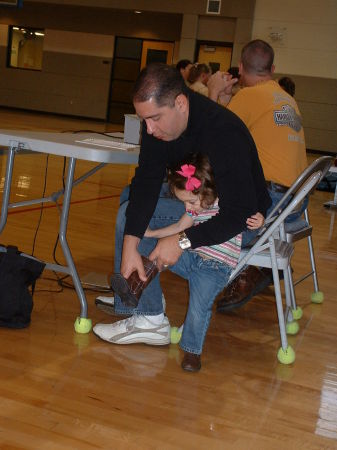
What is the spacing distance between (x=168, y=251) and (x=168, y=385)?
420 millimetres

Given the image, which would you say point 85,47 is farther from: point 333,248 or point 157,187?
point 157,187

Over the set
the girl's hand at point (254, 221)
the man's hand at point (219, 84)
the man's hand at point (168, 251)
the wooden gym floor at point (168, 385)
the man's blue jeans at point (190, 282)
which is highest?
the man's hand at point (219, 84)

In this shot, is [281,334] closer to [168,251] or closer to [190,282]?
[190,282]

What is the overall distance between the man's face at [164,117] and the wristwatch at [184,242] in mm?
309

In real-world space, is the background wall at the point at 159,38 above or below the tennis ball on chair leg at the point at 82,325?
above

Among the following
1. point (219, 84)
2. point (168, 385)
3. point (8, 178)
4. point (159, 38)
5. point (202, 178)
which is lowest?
point (168, 385)

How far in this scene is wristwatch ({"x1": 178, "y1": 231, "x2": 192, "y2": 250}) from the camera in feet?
6.37

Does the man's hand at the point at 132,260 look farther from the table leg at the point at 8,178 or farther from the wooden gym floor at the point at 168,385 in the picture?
the table leg at the point at 8,178

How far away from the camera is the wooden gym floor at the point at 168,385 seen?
1581 millimetres

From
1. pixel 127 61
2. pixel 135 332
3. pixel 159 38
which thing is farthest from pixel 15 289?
pixel 127 61

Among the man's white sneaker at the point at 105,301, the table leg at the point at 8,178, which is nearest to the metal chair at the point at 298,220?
the man's white sneaker at the point at 105,301

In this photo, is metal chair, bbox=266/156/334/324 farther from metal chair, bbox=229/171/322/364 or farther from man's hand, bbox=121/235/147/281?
man's hand, bbox=121/235/147/281

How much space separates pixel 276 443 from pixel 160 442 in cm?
32

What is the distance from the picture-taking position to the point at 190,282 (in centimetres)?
210
